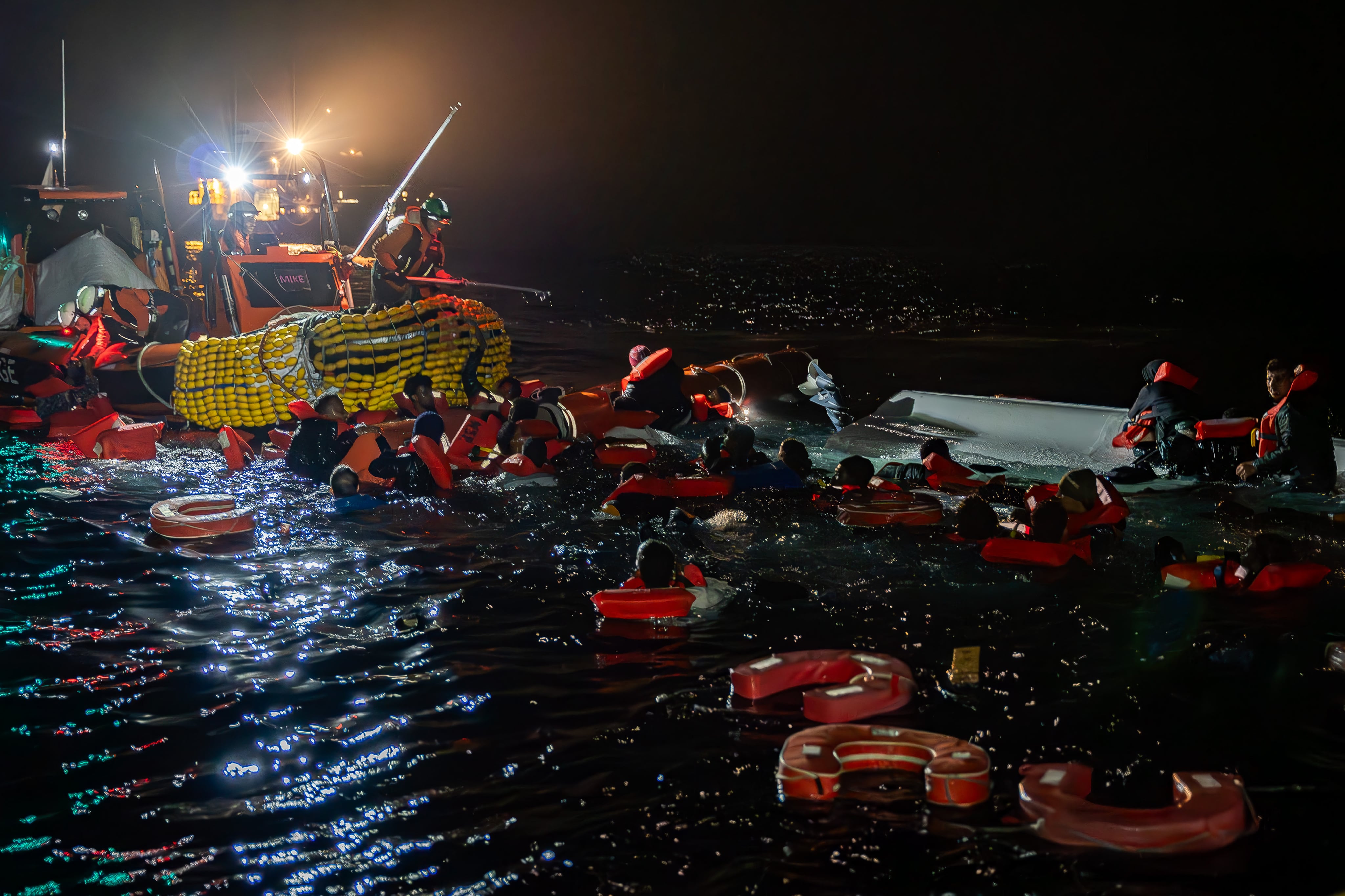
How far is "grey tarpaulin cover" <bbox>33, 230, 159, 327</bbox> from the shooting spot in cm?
1223

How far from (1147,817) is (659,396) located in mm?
6985

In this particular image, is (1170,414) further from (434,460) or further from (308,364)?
(308,364)

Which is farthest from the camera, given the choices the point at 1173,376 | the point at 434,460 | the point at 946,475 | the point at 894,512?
the point at 1173,376

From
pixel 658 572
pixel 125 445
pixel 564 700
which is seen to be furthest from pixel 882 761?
pixel 125 445

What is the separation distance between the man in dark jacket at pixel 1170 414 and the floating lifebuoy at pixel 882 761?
18.1 ft

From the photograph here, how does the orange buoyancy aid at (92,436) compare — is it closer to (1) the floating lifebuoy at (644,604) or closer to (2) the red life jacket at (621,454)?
(2) the red life jacket at (621,454)

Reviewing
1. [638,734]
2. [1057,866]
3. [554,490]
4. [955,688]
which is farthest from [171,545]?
[1057,866]

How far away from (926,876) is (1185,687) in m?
2.09

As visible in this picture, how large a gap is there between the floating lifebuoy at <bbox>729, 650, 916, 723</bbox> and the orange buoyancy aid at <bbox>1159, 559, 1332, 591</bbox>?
2.18 metres

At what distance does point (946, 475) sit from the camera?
316 inches

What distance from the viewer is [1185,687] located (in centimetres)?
448

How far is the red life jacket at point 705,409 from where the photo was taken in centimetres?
1023

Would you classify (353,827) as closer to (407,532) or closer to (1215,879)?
(1215,879)

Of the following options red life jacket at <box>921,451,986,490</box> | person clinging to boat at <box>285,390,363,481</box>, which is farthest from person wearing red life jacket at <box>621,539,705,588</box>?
person clinging to boat at <box>285,390,363,481</box>
